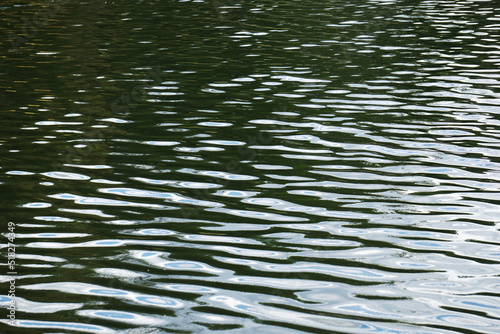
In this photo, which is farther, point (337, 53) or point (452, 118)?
point (337, 53)

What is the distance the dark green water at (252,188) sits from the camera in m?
6.04

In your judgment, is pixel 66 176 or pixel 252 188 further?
pixel 66 176

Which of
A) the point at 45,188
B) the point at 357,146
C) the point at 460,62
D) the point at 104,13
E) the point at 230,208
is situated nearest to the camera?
the point at 230,208

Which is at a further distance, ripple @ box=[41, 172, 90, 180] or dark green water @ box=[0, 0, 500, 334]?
ripple @ box=[41, 172, 90, 180]

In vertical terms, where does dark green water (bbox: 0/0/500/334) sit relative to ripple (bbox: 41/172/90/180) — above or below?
below

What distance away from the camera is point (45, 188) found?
9000 millimetres

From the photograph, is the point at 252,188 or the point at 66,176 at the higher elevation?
the point at 66,176

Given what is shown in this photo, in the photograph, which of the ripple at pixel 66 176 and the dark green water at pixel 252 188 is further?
the ripple at pixel 66 176

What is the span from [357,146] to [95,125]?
4672 millimetres

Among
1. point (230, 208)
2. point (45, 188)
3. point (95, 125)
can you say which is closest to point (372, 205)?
point (230, 208)

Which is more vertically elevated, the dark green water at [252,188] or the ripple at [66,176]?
the ripple at [66,176]

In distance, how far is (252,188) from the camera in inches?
357

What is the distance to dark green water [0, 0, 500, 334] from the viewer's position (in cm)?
604

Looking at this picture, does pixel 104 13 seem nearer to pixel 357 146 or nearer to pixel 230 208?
pixel 357 146
